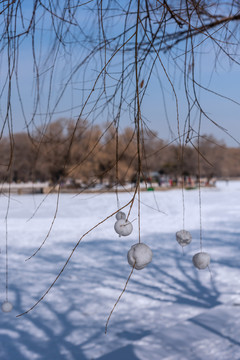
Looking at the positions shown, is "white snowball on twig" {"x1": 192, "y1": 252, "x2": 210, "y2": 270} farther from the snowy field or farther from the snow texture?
the snowy field

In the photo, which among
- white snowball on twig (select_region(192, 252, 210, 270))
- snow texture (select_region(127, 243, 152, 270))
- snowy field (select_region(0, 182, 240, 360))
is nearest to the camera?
snow texture (select_region(127, 243, 152, 270))

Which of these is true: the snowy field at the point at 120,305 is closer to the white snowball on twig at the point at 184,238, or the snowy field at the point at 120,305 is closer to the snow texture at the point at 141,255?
the white snowball on twig at the point at 184,238

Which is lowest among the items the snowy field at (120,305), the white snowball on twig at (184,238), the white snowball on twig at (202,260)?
the snowy field at (120,305)

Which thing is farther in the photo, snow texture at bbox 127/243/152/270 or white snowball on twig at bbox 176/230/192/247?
white snowball on twig at bbox 176/230/192/247

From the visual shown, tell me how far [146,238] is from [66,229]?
234 centimetres

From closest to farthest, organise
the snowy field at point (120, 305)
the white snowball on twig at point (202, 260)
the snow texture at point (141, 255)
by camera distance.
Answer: the snow texture at point (141, 255) < the white snowball on twig at point (202, 260) < the snowy field at point (120, 305)

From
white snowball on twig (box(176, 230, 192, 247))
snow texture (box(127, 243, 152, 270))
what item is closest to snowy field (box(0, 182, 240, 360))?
white snowball on twig (box(176, 230, 192, 247))

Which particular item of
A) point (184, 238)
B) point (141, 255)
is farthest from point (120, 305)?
point (141, 255)

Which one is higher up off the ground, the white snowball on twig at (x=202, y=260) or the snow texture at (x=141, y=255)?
the snow texture at (x=141, y=255)

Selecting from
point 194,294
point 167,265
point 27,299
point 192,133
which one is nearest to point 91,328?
point 27,299

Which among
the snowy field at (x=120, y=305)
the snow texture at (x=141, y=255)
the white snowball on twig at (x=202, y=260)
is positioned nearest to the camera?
the snow texture at (x=141, y=255)

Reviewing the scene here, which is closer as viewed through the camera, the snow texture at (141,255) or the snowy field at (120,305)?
the snow texture at (141,255)

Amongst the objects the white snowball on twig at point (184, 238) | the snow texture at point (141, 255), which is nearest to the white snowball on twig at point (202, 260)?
the white snowball on twig at point (184, 238)

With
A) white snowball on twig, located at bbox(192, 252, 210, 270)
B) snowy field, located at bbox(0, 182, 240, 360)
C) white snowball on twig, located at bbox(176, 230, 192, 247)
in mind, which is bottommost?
snowy field, located at bbox(0, 182, 240, 360)
